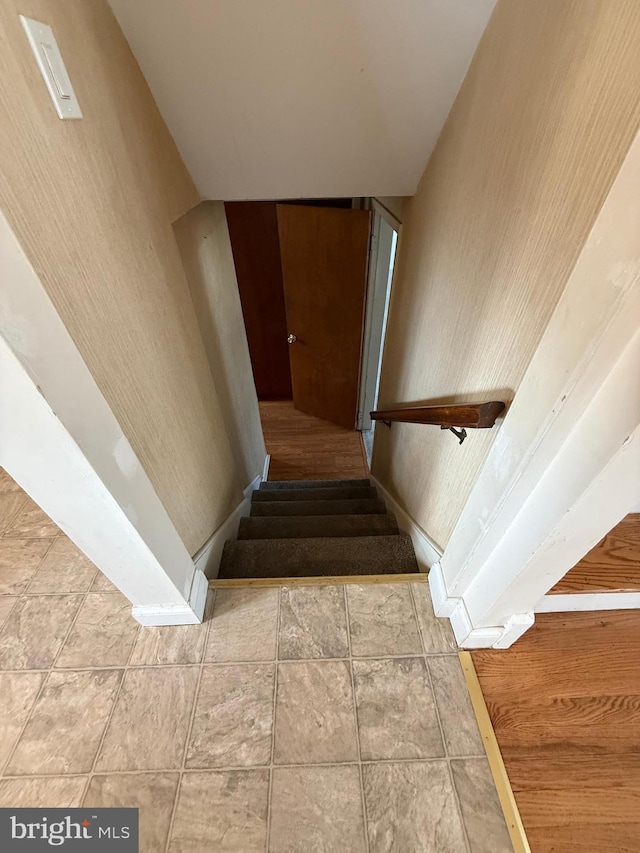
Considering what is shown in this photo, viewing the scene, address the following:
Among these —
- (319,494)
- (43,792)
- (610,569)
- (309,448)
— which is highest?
(610,569)

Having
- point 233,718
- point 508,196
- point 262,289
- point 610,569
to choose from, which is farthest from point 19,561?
point 262,289

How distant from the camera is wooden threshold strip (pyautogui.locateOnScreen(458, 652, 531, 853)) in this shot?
1.01m

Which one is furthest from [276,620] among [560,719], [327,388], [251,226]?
[251,226]

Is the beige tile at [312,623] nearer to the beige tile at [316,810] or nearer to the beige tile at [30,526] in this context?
the beige tile at [316,810]

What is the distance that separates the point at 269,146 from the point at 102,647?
1.72 m

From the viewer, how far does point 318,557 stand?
A: 1.68m

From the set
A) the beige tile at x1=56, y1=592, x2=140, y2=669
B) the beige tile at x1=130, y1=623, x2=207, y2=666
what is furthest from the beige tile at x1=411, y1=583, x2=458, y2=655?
the beige tile at x1=56, y1=592, x2=140, y2=669

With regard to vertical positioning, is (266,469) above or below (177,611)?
below

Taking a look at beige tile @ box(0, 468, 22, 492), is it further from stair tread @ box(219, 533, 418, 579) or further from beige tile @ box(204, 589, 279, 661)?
beige tile @ box(204, 589, 279, 661)

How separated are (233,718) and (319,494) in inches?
65.2

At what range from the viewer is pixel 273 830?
1.02 m

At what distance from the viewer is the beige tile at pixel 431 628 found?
1.31m

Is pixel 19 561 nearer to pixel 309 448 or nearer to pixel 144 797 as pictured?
pixel 144 797

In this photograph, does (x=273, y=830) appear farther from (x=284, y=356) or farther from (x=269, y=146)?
(x=284, y=356)
